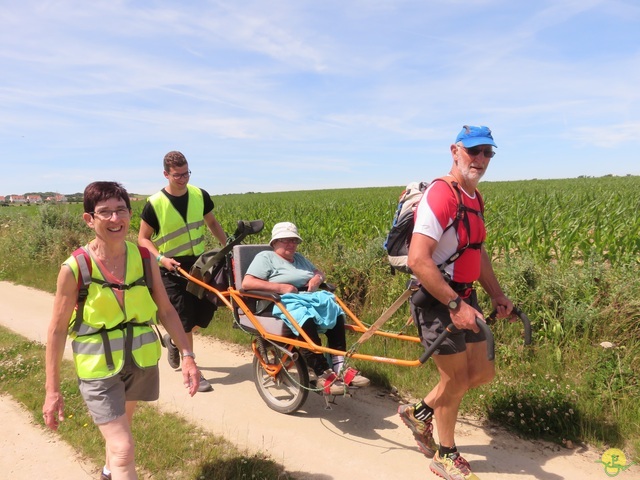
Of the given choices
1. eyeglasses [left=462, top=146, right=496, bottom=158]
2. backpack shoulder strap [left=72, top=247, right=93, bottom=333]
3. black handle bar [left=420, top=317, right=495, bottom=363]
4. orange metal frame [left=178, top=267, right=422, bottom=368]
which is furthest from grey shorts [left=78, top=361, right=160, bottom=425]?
eyeglasses [left=462, top=146, right=496, bottom=158]

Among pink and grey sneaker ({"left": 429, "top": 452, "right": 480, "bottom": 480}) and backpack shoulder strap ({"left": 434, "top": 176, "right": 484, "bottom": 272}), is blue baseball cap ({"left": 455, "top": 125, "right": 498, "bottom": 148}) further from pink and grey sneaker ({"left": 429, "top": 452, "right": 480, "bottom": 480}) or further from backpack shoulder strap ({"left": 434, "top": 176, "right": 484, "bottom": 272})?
pink and grey sneaker ({"left": 429, "top": 452, "right": 480, "bottom": 480})

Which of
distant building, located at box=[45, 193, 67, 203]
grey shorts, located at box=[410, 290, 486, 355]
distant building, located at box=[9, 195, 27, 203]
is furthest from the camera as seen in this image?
distant building, located at box=[9, 195, 27, 203]

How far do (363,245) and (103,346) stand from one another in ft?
21.1

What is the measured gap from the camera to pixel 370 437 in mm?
4250

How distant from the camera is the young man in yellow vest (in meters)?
5.38

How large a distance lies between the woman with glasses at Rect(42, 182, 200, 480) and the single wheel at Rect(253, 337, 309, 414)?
5.69 ft

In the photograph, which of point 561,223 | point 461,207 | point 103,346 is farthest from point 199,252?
point 561,223

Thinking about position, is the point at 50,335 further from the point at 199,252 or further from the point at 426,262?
the point at 199,252

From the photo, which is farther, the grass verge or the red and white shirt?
the grass verge

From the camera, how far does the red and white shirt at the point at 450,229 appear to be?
3.11 meters

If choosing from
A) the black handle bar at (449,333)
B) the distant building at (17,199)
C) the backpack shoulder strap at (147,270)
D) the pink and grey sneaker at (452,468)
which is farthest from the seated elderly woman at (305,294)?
the distant building at (17,199)

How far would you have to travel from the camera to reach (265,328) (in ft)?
15.3

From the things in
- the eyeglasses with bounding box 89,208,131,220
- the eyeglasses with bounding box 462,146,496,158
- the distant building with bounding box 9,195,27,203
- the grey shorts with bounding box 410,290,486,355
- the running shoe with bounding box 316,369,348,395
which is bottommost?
the running shoe with bounding box 316,369,348,395

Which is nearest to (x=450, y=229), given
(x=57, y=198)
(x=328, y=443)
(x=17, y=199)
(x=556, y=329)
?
(x=328, y=443)
